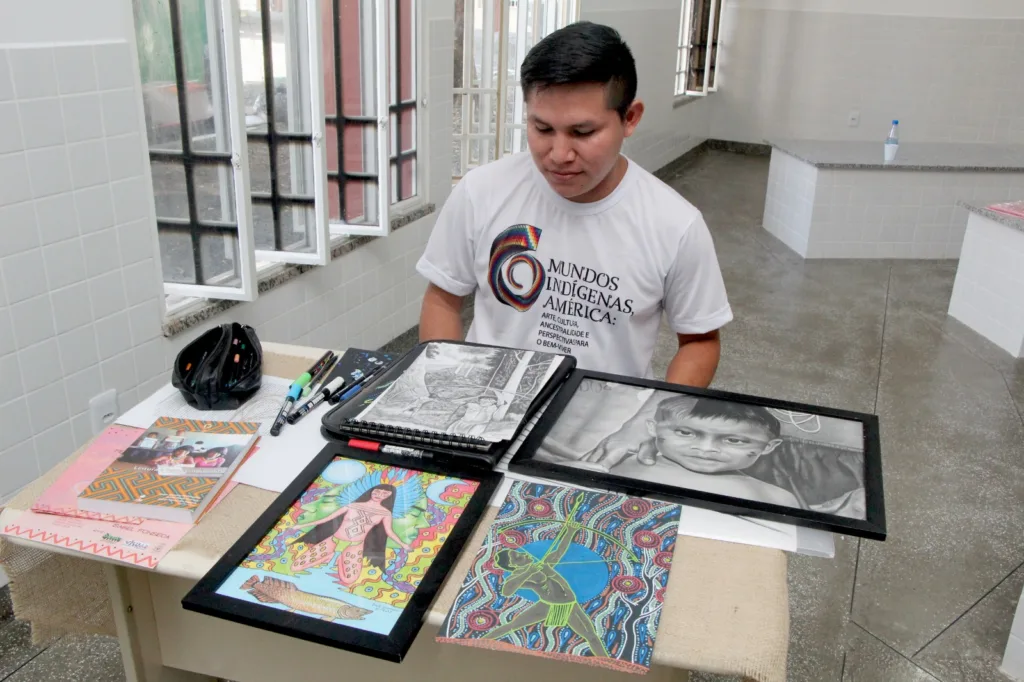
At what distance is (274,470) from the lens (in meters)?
1.17

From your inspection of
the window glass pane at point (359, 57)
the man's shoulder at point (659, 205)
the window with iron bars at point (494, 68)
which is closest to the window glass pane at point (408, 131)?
the window glass pane at point (359, 57)

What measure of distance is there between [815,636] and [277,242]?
6.96 ft

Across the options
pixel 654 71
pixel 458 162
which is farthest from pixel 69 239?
pixel 654 71

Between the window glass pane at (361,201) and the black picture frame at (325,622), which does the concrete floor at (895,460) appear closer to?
the window glass pane at (361,201)

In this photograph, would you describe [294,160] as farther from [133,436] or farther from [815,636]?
[815,636]

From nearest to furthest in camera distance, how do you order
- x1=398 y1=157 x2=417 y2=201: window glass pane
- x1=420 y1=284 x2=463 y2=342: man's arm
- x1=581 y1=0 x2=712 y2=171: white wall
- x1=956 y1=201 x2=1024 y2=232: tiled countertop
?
x1=420 y1=284 x2=463 y2=342: man's arm, x1=398 y1=157 x2=417 y2=201: window glass pane, x1=956 y1=201 x2=1024 y2=232: tiled countertop, x1=581 y1=0 x2=712 y2=171: white wall

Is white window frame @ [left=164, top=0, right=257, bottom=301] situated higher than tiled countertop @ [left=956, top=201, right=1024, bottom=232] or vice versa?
white window frame @ [left=164, top=0, right=257, bottom=301]

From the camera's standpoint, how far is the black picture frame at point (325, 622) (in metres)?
0.85

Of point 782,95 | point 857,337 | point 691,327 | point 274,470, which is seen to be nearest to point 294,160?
point 691,327

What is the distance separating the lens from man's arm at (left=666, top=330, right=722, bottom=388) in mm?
1658

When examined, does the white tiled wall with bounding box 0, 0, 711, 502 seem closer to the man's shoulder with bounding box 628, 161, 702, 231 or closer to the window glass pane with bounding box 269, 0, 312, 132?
the window glass pane with bounding box 269, 0, 312, 132

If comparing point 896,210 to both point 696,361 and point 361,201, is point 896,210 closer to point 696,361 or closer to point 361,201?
point 361,201

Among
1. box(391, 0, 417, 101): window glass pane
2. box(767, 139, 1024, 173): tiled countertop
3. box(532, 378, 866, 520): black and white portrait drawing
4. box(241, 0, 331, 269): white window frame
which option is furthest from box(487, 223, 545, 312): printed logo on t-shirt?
box(767, 139, 1024, 173): tiled countertop

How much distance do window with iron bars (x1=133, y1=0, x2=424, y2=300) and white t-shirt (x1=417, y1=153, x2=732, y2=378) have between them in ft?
3.40
